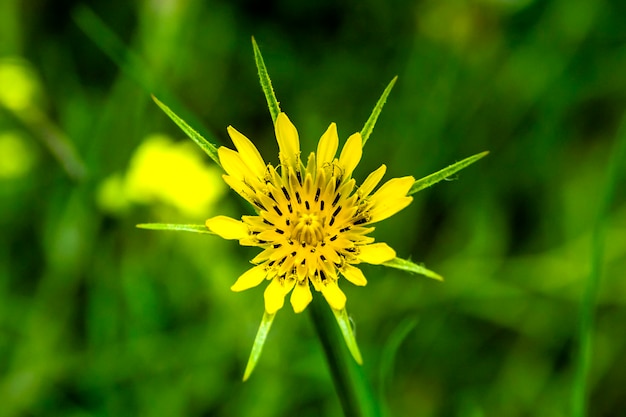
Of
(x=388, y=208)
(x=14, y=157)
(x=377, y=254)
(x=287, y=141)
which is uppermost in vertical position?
(x=14, y=157)

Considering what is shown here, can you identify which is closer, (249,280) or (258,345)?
(258,345)

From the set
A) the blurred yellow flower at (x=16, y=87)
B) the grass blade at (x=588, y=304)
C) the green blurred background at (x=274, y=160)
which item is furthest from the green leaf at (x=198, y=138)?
the blurred yellow flower at (x=16, y=87)

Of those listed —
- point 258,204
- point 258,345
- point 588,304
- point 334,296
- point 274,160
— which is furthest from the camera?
Result: point 274,160

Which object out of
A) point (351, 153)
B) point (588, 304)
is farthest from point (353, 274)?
point (588, 304)

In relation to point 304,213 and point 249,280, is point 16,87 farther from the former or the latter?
point 249,280

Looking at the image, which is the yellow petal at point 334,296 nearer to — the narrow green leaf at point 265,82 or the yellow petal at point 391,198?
the yellow petal at point 391,198

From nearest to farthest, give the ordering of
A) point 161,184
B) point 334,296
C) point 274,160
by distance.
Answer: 1. point 334,296
2. point 161,184
3. point 274,160

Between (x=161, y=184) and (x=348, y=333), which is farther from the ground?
(x=161, y=184)
